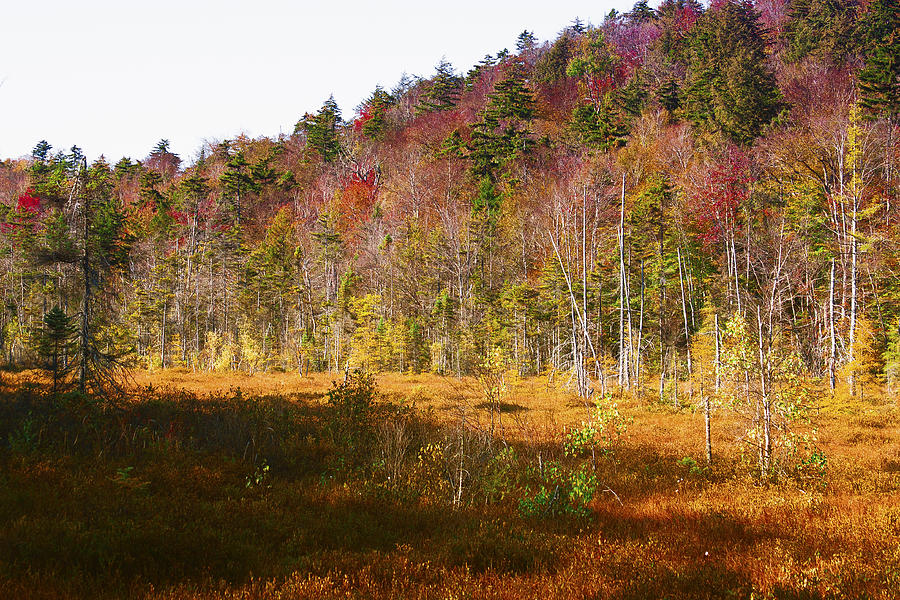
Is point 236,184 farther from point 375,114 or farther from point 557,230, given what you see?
point 557,230

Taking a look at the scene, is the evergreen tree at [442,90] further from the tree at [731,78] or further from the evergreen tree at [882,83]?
the evergreen tree at [882,83]

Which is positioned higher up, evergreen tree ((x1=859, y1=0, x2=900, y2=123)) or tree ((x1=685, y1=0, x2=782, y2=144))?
tree ((x1=685, y1=0, x2=782, y2=144))

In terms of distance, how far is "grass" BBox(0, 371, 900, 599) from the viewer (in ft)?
15.1

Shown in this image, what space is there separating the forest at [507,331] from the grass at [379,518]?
0.06 meters

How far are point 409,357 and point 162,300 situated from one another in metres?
19.9

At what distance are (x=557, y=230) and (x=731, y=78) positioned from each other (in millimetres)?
23736

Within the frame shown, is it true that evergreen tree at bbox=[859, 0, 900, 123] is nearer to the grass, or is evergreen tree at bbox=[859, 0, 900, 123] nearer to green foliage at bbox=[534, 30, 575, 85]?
the grass

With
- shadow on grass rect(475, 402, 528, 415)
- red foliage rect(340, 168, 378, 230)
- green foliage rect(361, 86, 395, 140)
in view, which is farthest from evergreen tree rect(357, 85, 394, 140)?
shadow on grass rect(475, 402, 528, 415)

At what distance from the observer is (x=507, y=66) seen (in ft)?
216

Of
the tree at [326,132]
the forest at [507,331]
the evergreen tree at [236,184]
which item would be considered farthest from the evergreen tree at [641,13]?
the evergreen tree at [236,184]

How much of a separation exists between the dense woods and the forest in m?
0.34

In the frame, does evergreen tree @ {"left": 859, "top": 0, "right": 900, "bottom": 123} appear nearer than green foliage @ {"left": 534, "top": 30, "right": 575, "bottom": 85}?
Yes

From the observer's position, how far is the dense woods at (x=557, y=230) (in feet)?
77.4

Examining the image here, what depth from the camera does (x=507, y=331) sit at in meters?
37.2
